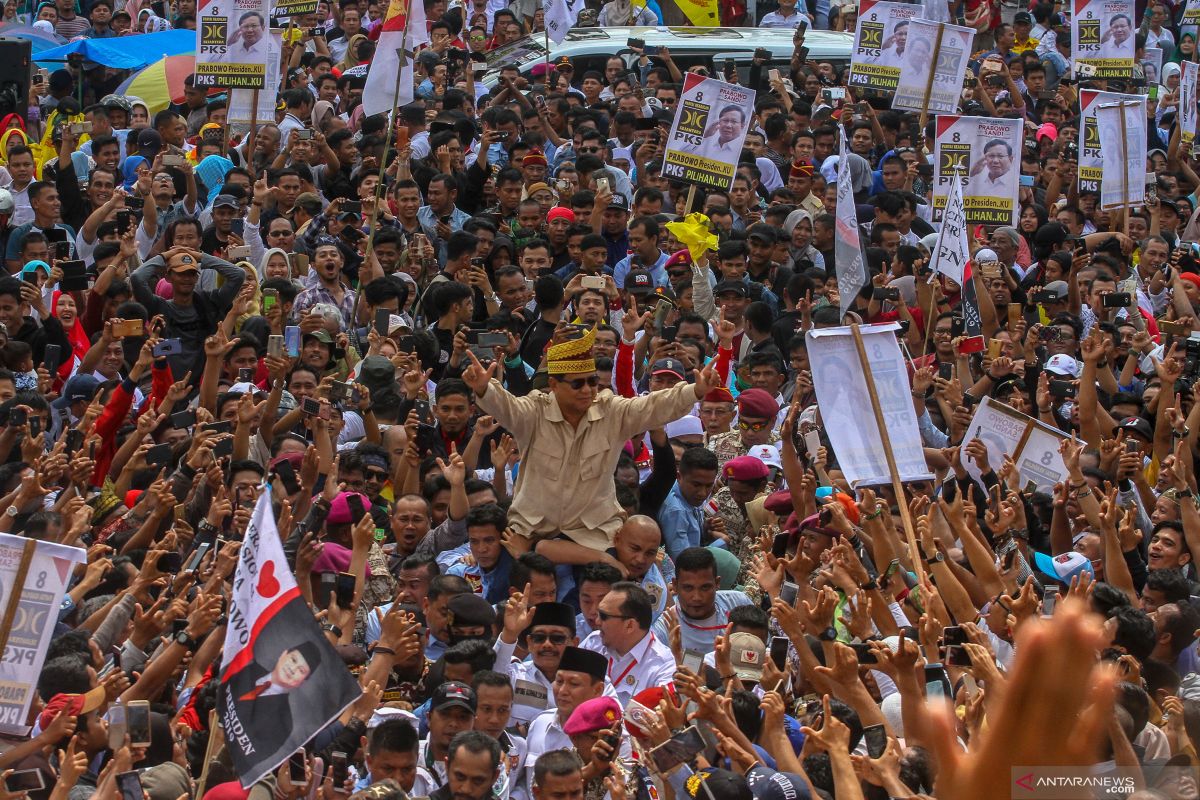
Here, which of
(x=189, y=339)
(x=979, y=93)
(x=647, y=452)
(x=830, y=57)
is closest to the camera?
(x=647, y=452)

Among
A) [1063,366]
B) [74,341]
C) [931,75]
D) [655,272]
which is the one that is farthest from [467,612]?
[931,75]

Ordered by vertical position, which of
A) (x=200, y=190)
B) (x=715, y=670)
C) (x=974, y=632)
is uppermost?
(x=974, y=632)

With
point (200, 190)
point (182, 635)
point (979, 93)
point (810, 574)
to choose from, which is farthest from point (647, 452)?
point (979, 93)

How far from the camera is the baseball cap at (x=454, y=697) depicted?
23.9ft

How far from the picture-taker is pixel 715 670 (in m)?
7.75

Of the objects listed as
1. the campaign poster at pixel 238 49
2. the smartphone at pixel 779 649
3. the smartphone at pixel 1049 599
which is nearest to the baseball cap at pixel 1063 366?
the smartphone at pixel 1049 599

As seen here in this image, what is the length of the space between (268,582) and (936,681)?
2280mm

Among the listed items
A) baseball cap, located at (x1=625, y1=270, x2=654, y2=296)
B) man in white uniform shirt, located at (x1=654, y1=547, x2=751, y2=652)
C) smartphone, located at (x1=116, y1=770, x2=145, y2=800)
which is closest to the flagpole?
baseball cap, located at (x1=625, y1=270, x2=654, y2=296)

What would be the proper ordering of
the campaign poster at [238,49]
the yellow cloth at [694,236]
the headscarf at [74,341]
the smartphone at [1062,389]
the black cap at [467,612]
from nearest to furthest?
the black cap at [467,612], the smartphone at [1062,389], the headscarf at [74,341], the yellow cloth at [694,236], the campaign poster at [238,49]

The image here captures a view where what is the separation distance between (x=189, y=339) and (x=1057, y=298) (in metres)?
5.95

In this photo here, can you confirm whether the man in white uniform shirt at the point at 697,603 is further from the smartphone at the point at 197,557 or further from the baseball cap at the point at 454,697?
the smartphone at the point at 197,557

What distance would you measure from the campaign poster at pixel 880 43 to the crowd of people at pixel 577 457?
1.55 feet

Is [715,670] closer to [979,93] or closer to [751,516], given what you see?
[751,516]

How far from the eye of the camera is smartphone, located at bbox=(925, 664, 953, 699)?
6.52 m
